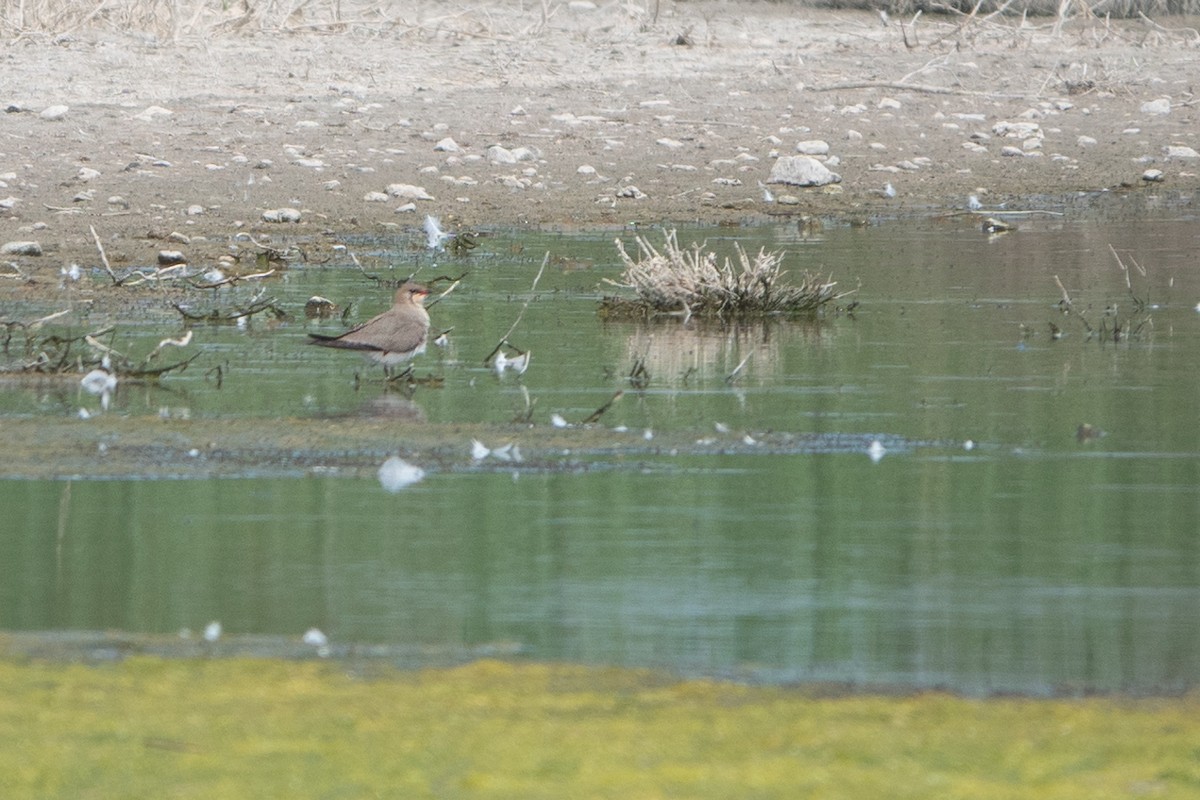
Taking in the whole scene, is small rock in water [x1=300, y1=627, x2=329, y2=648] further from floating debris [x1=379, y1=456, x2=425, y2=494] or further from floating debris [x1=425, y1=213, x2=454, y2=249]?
floating debris [x1=425, y1=213, x2=454, y2=249]

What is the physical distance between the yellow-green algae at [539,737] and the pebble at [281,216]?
9.16 m

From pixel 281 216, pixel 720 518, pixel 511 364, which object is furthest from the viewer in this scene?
pixel 281 216

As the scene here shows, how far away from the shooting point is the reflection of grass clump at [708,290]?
10.6m

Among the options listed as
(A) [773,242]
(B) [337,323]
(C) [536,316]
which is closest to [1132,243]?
(A) [773,242]

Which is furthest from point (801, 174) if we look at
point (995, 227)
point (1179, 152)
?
point (1179, 152)

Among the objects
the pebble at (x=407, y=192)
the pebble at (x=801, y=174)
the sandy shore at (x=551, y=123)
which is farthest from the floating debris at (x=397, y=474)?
the pebble at (x=801, y=174)

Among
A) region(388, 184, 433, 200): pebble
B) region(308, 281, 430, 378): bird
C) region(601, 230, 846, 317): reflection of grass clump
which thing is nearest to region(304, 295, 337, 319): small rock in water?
region(601, 230, 846, 317): reflection of grass clump

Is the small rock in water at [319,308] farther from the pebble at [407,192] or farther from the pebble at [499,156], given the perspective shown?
the pebble at [499,156]

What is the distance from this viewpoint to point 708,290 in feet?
35.2

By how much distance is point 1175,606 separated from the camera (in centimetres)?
521

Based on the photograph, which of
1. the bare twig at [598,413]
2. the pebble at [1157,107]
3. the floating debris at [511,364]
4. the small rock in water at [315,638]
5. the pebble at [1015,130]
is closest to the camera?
the small rock in water at [315,638]

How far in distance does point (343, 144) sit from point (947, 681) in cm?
1155

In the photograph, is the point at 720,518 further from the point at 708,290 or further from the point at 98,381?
the point at 708,290

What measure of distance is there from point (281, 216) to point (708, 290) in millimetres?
3921
